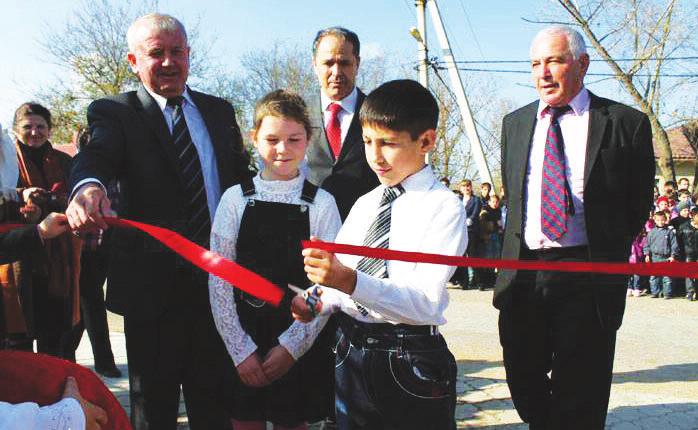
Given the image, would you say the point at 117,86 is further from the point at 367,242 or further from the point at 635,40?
the point at 367,242

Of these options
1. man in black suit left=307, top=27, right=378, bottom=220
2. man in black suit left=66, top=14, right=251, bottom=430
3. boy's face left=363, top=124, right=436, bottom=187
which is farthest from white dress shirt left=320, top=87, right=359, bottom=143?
boy's face left=363, top=124, right=436, bottom=187

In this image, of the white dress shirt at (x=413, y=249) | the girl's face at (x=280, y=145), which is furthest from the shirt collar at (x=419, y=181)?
the girl's face at (x=280, y=145)

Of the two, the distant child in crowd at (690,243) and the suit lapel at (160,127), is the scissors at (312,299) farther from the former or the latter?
the distant child in crowd at (690,243)

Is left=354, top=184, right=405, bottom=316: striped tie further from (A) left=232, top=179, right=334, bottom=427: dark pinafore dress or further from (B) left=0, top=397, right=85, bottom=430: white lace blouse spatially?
(B) left=0, top=397, right=85, bottom=430: white lace blouse

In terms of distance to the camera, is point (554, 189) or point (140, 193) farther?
point (554, 189)

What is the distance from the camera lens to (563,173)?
327 cm

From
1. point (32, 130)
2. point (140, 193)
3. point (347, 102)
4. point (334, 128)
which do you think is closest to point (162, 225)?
point (140, 193)

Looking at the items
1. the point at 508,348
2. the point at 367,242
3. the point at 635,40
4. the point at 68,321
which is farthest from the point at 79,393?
the point at 635,40

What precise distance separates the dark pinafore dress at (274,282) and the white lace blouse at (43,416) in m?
0.95

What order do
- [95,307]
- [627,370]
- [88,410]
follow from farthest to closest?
1. [627,370]
2. [95,307]
3. [88,410]

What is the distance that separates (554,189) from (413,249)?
53.9 inches

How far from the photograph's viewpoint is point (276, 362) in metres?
2.58

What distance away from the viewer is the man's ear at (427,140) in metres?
2.32

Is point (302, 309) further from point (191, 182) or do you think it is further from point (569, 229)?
point (569, 229)
